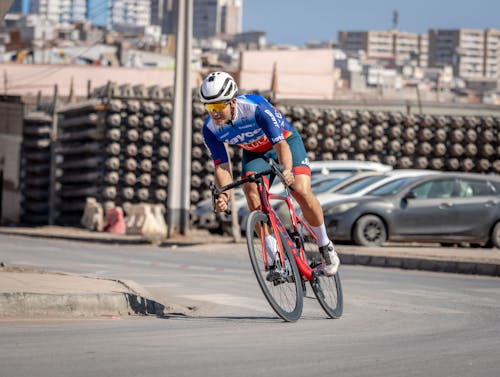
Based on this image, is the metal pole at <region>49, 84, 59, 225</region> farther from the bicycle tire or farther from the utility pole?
the bicycle tire

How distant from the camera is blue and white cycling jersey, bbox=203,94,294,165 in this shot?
1070cm

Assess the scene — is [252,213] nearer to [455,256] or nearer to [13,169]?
[455,256]

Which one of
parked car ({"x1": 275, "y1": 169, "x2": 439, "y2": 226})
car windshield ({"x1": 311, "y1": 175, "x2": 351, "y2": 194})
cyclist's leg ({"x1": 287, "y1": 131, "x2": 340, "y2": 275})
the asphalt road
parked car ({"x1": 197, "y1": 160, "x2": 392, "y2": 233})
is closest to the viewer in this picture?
the asphalt road

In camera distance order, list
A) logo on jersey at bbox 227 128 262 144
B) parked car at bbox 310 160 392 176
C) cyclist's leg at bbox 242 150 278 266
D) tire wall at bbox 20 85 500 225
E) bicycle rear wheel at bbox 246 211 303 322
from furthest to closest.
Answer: tire wall at bbox 20 85 500 225
parked car at bbox 310 160 392 176
logo on jersey at bbox 227 128 262 144
cyclist's leg at bbox 242 150 278 266
bicycle rear wheel at bbox 246 211 303 322

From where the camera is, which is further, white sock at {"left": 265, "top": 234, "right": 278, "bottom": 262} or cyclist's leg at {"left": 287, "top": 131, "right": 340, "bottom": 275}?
cyclist's leg at {"left": 287, "top": 131, "right": 340, "bottom": 275}

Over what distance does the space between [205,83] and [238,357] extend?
307 cm

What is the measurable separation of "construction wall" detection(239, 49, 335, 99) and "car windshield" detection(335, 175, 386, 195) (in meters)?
60.2

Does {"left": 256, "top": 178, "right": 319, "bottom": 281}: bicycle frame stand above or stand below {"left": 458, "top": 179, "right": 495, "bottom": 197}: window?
above

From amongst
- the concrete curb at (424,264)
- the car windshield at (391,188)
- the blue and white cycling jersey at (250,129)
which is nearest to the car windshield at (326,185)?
the car windshield at (391,188)

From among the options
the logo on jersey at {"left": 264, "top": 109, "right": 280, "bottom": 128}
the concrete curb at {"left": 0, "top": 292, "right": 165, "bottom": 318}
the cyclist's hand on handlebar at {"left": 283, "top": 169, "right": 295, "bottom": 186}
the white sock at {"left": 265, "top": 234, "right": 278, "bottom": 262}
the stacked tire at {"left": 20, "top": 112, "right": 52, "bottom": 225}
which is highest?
the logo on jersey at {"left": 264, "top": 109, "right": 280, "bottom": 128}

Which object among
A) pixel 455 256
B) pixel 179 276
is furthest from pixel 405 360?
pixel 455 256

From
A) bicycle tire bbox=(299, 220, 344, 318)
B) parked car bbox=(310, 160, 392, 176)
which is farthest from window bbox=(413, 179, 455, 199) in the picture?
bicycle tire bbox=(299, 220, 344, 318)

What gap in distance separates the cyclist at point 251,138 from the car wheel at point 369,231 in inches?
494

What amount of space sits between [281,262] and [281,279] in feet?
0.57
